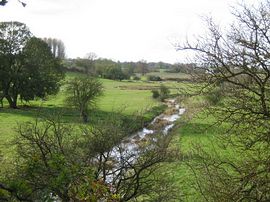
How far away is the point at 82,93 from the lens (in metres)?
39.0

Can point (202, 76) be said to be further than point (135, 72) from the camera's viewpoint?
No

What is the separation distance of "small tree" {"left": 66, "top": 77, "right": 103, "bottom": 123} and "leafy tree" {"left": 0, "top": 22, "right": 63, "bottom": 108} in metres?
10.1

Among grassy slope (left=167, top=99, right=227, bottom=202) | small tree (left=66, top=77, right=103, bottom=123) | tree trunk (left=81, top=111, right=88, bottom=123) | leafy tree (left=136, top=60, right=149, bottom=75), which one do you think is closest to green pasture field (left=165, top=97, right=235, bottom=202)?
grassy slope (left=167, top=99, right=227, bottom=202)

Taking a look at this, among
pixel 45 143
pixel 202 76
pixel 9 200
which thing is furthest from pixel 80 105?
pixel 9 200

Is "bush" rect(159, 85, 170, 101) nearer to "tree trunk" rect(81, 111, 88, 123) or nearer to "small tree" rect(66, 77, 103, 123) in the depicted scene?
"small tree" rect(66, 77, 103, 123)

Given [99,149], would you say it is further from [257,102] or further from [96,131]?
[257,102]

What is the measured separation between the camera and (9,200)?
13.1ft

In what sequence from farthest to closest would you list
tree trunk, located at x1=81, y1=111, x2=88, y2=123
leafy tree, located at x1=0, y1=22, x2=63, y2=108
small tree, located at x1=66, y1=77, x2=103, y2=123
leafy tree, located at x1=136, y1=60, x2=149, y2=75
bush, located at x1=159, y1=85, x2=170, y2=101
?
leafy tree, located at x1=136, y1=60, x2=149, y2=75, bush, located at x1=159, y1=85, x2=170, y2=101, leafy tree, located at x1=0, y1=22, x2=63, y2=108, small tree, located at x1=66, y1=77, x2=103, y2=123, tree trunk, located at x1=81, y1=111, x2=88, y2=123

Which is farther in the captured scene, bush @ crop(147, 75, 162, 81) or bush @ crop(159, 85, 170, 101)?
bush @ crop(147, 75, 162, 81)

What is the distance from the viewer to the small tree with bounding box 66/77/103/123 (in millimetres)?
38375

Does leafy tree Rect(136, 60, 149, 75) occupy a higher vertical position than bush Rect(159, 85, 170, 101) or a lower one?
higher

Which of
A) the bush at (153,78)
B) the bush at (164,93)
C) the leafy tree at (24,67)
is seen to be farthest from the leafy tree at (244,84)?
the bush at (153,78)

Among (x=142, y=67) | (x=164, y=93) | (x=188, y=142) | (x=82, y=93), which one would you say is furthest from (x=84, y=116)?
(x=142, y=67)

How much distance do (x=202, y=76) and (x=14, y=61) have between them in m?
44.0
